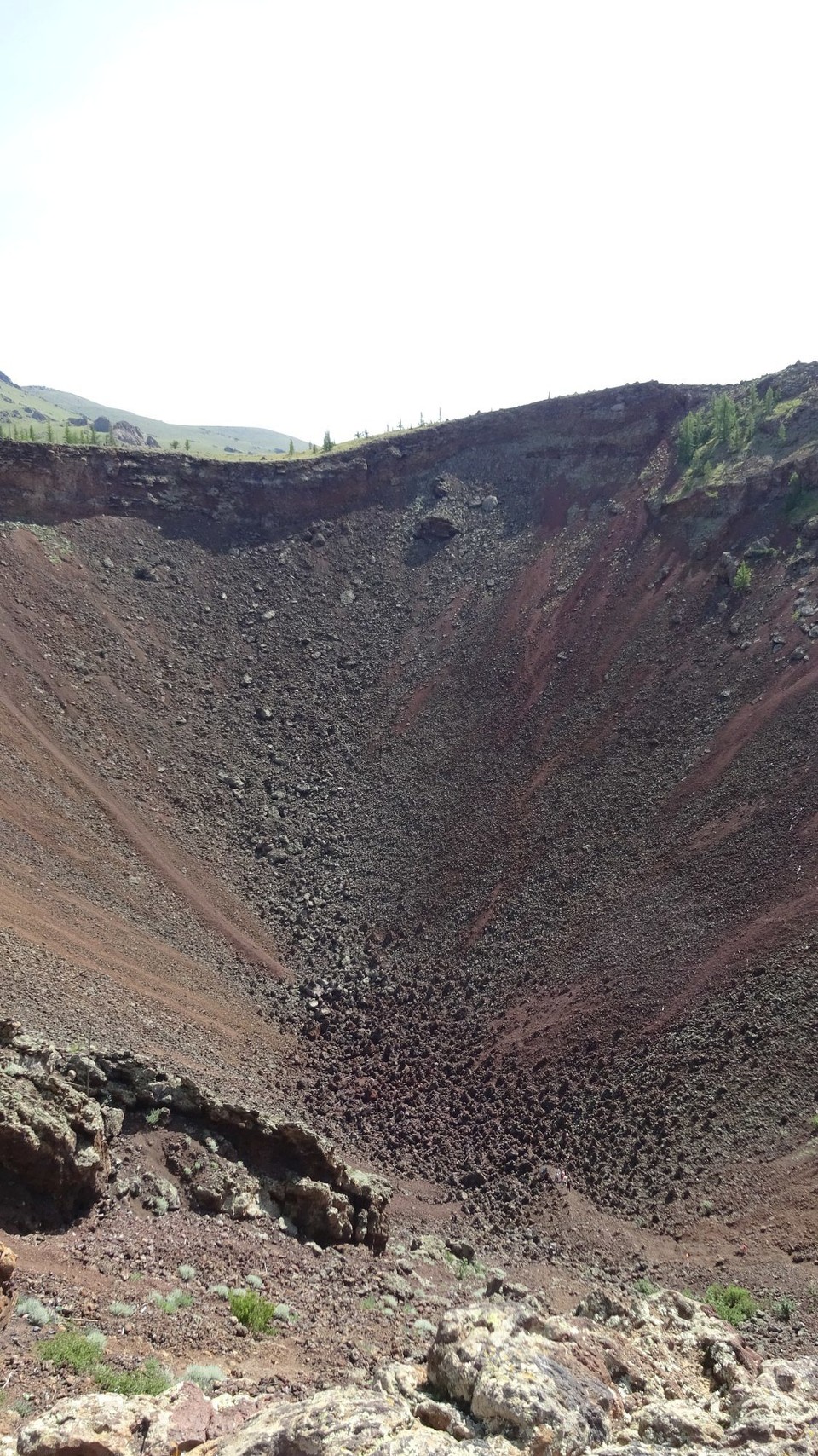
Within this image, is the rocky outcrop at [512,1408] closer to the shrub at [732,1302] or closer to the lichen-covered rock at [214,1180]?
the shrub at [732,1302]

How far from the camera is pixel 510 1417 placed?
873cm

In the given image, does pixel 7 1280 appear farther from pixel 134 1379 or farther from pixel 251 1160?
pixel 251 1160

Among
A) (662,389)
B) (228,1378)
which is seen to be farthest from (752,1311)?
(662,389)

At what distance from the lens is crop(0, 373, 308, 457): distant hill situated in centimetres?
10900

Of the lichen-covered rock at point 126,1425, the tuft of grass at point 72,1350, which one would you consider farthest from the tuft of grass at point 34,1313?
the lichen-covered rock at point 126,1425

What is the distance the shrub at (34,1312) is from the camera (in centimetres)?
1004

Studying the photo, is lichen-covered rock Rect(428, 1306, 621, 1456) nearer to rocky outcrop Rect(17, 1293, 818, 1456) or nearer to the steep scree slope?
rocky outcrop Rect(17, 1293, 818, 1456)

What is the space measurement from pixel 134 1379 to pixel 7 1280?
2.23 m

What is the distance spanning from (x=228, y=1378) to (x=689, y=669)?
27567 mm

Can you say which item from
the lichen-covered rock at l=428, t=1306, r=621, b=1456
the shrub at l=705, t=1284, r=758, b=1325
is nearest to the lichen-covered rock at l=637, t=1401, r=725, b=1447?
the lichen-covered rock at l=428, t=1306, r=621, b=1456

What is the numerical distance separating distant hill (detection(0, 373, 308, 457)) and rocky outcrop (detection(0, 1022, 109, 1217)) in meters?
84.4

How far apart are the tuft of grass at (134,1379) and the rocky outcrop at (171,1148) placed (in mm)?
4525

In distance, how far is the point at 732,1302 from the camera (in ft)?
54.2

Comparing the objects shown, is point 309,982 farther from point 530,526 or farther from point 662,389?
point 662,389
